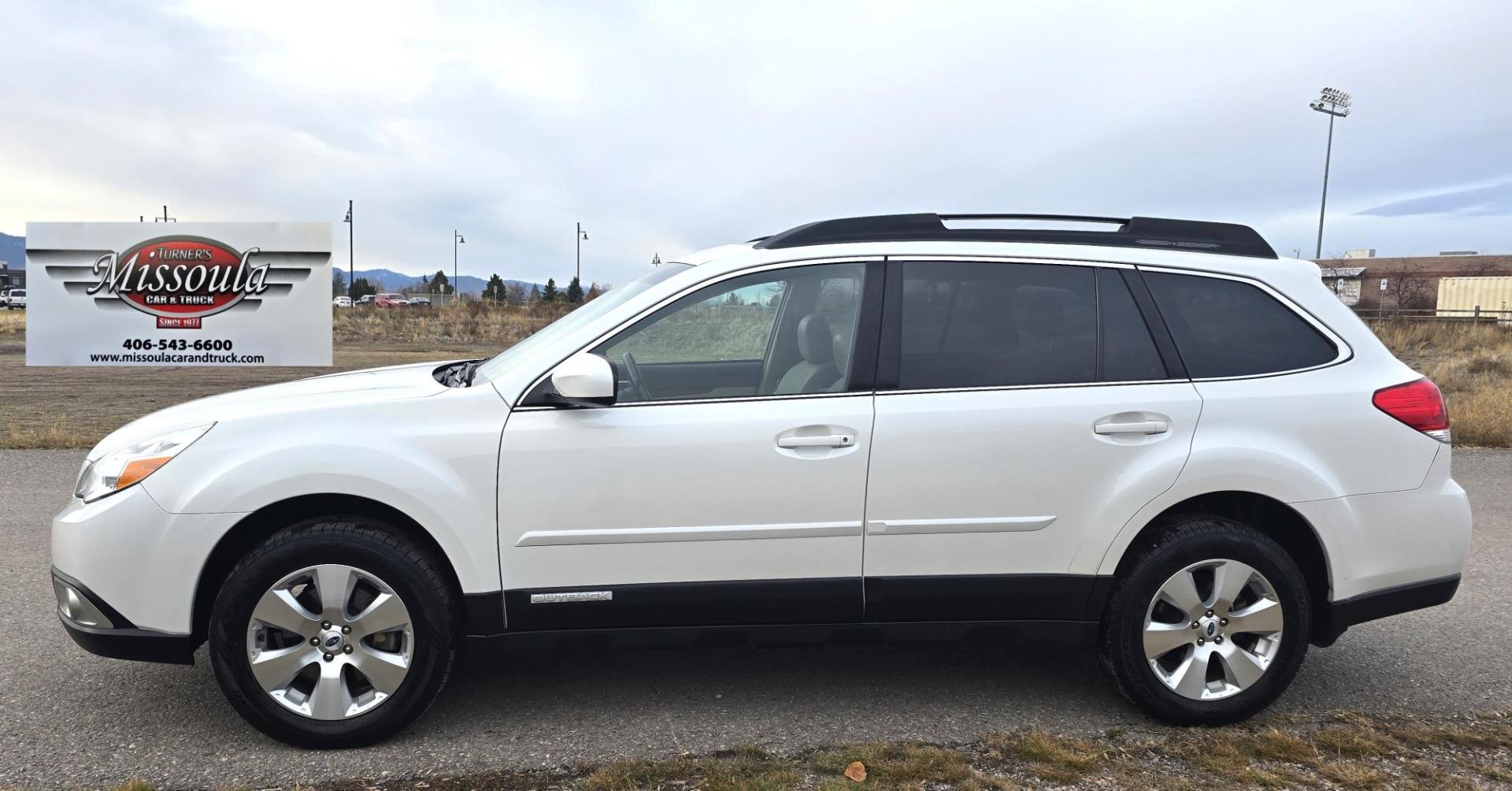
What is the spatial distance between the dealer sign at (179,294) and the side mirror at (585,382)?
34.2ft

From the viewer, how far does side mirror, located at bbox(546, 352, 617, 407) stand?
3.30 meters

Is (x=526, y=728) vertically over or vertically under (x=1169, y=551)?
under

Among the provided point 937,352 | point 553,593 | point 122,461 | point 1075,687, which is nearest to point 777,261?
point 937,352

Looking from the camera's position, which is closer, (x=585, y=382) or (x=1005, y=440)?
(x=585, y=382)

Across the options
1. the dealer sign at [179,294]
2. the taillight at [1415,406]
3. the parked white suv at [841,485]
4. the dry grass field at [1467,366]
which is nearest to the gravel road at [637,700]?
the parked white suv at [841,485]

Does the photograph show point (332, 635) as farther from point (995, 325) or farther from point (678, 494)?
point (995, 325)

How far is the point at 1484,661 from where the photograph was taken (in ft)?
14.2

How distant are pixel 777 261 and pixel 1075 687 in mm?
2070

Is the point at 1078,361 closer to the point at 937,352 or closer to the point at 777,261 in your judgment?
the point at 937,352

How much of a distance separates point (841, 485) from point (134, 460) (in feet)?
7.70

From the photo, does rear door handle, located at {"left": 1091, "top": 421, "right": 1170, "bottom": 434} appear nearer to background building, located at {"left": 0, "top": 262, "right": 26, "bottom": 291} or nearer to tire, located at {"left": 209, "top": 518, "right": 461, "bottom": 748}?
tire, located at {"left": 209, "top": 518, "right": 461, "bottom": 748}

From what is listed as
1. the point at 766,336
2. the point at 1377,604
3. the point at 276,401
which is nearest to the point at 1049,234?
the point at 766,336

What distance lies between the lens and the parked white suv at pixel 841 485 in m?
3.32

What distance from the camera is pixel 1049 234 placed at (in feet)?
12.7
